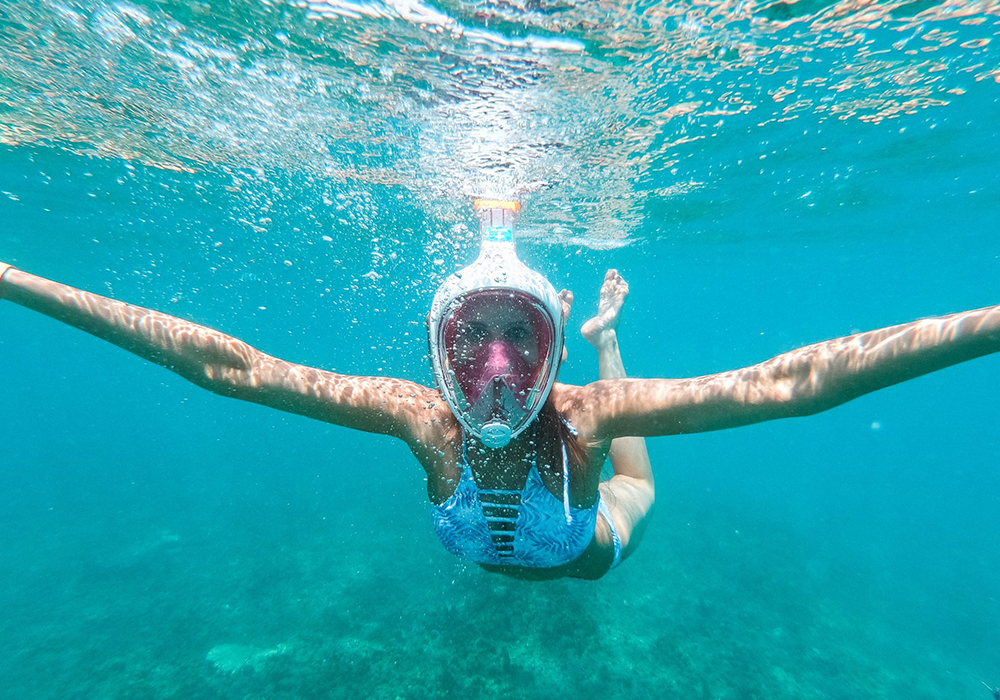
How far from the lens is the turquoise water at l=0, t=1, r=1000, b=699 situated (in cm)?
800

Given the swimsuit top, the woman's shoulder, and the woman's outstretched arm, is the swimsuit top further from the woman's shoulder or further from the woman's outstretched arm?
the woman's outstretched arm

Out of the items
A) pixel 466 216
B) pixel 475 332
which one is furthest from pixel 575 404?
pixel 466 216

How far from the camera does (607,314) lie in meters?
6.73

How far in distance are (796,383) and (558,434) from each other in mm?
1376

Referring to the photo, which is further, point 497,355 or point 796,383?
point 497,355

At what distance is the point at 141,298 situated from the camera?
44562 mm

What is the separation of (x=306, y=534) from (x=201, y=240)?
16319 millimetres

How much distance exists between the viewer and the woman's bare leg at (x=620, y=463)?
4.59 m

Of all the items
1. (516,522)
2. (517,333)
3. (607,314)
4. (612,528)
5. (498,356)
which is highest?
(607,314)

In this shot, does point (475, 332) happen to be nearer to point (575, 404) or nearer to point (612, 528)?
Answer: point (575, 404)

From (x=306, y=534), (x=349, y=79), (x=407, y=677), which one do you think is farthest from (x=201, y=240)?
(x=407, y=677)

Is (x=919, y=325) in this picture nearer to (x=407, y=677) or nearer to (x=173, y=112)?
(x=407, y=677)

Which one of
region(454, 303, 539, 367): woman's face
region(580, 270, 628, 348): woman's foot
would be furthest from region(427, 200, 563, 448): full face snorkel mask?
region(580, 270, 628, 348): woman's foot

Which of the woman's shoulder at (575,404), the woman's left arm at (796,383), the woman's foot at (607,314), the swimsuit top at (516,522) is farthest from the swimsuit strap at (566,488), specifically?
the woman's foot at (607,314)
